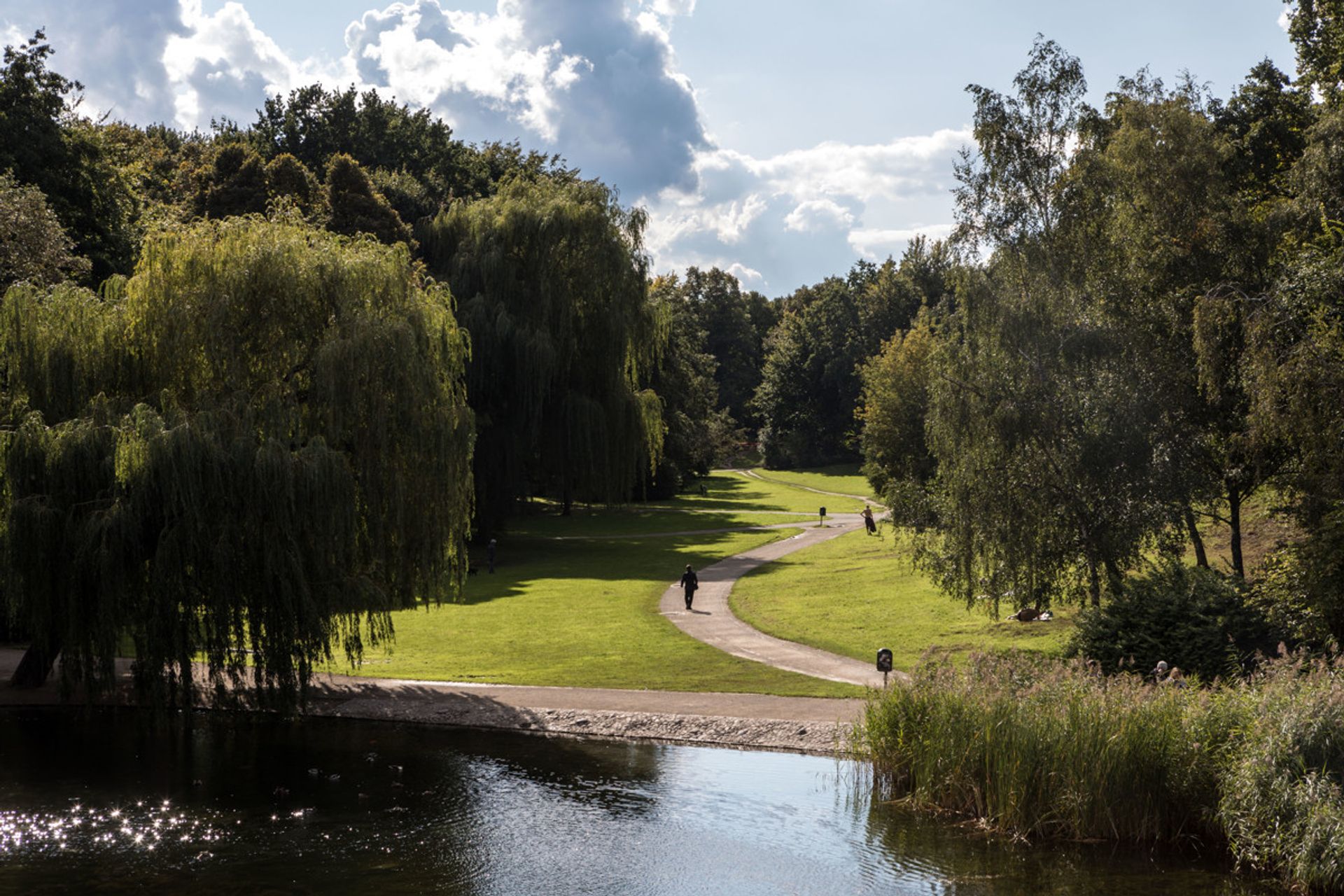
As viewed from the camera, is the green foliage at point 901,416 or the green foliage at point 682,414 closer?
the green foliage at point 901,416

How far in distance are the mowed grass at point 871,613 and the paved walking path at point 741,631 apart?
52cm

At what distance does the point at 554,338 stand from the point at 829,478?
52.6 metres

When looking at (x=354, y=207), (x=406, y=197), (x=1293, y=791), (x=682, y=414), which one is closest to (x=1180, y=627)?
(x=1293, y=791)

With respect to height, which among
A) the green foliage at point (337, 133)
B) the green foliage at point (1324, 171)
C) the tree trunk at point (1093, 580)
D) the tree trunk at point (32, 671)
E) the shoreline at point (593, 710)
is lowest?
the shoreline at point (593, 710)

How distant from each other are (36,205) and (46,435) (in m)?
11.9

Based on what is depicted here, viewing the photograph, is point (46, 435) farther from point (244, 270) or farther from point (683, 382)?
point (683, 382)

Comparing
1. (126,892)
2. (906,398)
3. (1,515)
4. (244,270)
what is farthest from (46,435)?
(906,398)

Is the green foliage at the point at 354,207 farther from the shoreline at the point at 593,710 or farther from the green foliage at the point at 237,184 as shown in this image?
the shoreline at the point at 593,710

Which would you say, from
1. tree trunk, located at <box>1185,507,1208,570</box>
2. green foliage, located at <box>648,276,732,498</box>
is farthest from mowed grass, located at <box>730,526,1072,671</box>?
green foliage, located at <box>648,276,732,498</box>

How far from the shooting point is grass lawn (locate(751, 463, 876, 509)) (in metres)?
85.2

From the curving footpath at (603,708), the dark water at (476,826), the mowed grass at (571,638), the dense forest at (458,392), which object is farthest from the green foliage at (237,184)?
the dark water at (476,826)

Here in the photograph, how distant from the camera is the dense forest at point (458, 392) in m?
18.2

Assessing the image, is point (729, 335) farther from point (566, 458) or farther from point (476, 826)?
point (476, 826)

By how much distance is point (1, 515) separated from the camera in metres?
18.6
